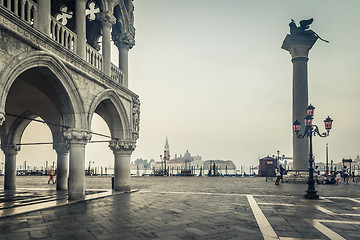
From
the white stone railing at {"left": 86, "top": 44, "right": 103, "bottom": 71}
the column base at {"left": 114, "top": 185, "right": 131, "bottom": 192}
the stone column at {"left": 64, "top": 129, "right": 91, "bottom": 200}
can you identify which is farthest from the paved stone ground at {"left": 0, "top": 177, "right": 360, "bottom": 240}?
the white stone railing at {"left": 86, "top": 44, "right": 103, "bottom": 71}

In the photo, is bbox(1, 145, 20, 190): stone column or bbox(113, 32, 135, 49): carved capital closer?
bbox(113, 32, 135, 49): carved capital

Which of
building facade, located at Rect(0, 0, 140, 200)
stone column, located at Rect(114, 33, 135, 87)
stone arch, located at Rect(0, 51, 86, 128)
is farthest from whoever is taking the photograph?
stone column, located at Rect(114, 33, 135, 87)

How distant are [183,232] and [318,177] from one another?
19217 mm

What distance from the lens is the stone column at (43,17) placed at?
8.92m

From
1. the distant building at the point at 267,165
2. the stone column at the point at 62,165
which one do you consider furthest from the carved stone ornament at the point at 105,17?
the distant building at the point at 267,165

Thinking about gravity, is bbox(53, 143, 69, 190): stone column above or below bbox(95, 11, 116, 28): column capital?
below

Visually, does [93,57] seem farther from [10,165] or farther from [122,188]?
[10,165]

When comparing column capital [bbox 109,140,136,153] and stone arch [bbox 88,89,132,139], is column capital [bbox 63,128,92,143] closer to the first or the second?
stone arch [bbox 88,89,132,139]

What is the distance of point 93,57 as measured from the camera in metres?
12.0

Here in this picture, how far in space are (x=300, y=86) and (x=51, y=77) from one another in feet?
58.7

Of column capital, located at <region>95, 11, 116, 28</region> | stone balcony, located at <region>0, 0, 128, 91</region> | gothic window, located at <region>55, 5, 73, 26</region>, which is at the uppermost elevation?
gothic window, located at <region>55, 5, 73, 26</region>

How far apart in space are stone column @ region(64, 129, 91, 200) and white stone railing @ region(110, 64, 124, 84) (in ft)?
12.5

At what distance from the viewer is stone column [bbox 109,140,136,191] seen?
14.0 metres

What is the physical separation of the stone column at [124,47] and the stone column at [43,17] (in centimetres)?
609
